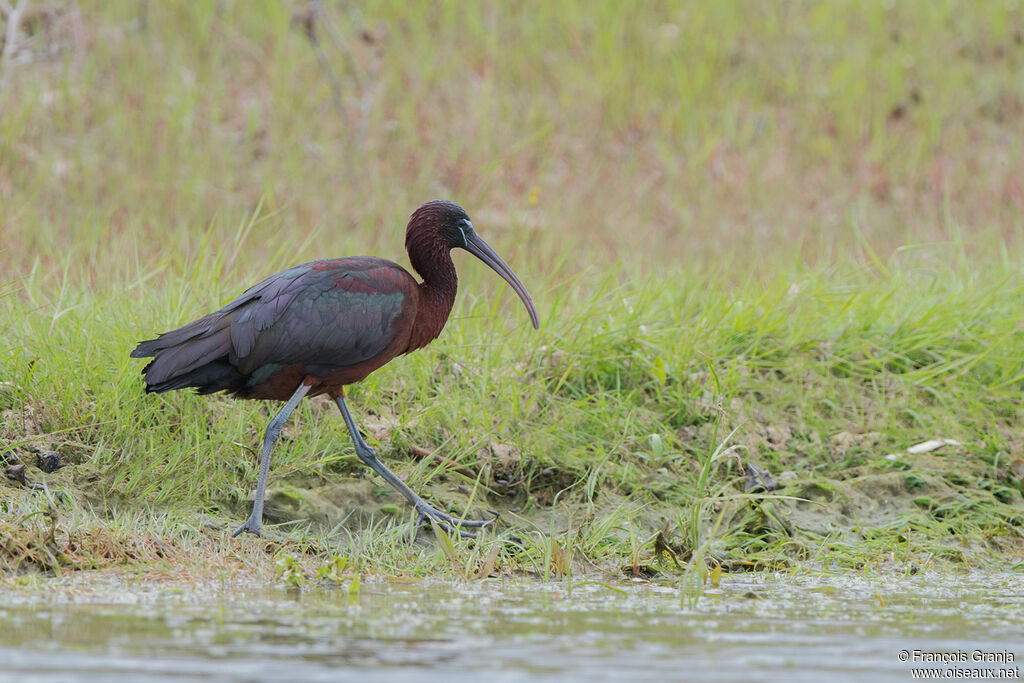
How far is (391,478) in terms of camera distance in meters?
5.45

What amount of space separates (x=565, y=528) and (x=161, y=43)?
8.07 metres

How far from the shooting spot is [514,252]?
8.42 meters

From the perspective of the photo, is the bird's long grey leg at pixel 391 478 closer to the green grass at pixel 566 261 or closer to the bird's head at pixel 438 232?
the green grass at pixel 566 261

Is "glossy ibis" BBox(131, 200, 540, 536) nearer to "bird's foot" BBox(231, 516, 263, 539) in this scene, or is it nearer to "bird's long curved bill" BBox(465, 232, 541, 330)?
"bird's foot" BBox(231, 516, 263, 539)

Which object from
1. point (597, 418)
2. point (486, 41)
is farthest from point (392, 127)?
point (597, 418)

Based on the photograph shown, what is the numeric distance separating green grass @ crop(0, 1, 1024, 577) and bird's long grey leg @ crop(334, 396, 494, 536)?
142mm

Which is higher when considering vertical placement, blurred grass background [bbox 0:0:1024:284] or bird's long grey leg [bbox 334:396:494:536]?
blurred grass background [bbox 0:0:1024:284]

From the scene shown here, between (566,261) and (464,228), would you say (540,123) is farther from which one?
(464,228)

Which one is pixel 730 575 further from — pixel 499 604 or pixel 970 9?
pixel 970 9

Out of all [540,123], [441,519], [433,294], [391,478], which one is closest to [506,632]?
[441,519]

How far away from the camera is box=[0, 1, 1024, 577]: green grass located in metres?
5.49

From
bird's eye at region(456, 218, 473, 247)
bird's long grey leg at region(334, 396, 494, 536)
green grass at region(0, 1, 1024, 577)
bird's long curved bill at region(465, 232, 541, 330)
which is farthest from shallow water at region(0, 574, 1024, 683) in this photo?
bird's eye at region(456, 218, 473, 247)

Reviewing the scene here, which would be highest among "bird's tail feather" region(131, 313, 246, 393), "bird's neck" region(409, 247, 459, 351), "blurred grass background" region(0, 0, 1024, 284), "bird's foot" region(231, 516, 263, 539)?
"blurred grass background" region(0, 0, 1024, 284)

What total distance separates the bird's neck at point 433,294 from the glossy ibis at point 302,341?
0.01 metres
